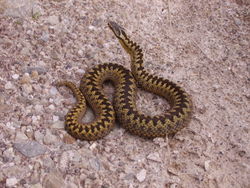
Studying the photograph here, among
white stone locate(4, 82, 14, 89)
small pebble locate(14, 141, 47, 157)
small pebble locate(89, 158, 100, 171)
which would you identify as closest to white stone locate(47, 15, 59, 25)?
white stone locate(4, 82, 14, 89)

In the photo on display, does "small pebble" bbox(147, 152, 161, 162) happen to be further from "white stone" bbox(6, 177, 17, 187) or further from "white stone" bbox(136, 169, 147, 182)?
"white stone" bbox(6, 177, 17, 187)

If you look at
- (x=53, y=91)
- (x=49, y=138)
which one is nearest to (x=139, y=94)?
(x=53, y=91)

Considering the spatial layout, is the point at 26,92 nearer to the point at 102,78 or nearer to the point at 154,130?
the point at 102,78

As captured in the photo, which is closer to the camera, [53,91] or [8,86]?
[8,86]

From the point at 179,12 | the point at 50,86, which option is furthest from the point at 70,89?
the point at 179,12

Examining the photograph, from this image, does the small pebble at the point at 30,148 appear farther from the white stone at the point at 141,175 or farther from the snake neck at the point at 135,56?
the snake neck at the point at 135,56

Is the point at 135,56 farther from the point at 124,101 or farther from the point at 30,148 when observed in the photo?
the point at 30,148
